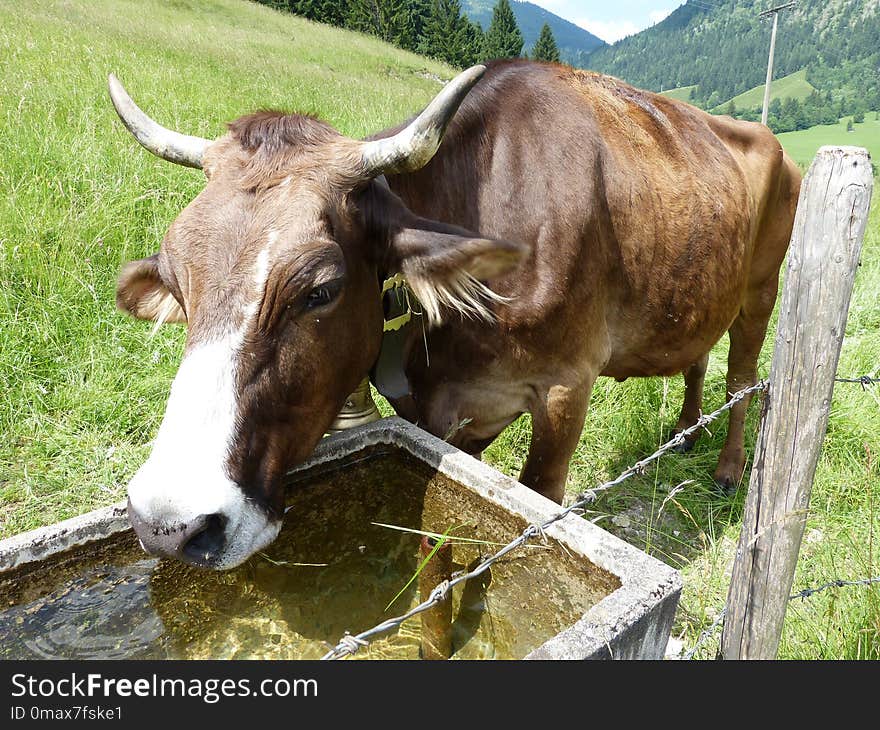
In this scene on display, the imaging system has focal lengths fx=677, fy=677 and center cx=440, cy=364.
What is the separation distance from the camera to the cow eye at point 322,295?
192 centimetres

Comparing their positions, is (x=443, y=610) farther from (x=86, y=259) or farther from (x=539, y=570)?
(x=86, y=259)

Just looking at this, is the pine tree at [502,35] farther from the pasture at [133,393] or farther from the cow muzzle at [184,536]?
the cow muzzle at [184,536]

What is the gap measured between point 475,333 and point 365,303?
60cm

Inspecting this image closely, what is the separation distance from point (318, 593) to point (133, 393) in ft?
7.22

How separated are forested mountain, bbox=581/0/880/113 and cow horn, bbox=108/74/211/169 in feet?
348

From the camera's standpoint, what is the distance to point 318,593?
8.14 ft

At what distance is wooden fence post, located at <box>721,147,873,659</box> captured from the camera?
5.48ft

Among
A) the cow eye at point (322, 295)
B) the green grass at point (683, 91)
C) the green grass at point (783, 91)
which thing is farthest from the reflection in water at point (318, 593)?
the green grass at point (683, 91)

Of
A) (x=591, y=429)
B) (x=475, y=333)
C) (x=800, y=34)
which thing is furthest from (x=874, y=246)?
(x=800, y=34)

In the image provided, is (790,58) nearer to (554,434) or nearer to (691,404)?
(691,404)

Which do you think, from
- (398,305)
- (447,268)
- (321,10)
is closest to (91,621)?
(398,305)

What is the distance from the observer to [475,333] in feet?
8.60

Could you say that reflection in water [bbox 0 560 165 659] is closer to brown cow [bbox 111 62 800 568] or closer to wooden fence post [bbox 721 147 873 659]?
brown cow [bbox 111 62 800 568]

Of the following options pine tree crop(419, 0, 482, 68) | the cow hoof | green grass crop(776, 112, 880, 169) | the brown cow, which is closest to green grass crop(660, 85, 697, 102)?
green grass crop(776, 112, 880, 169)
